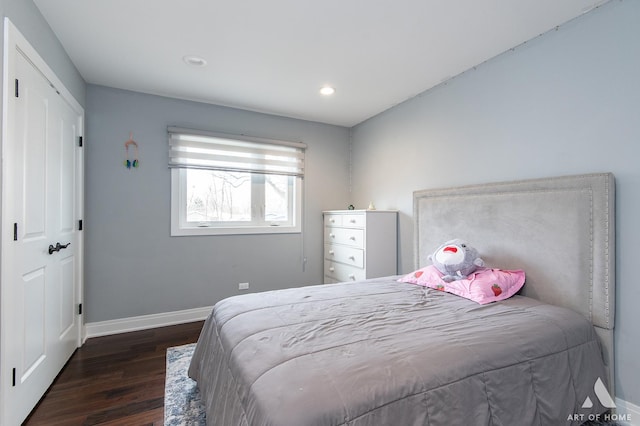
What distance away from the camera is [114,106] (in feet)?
9.87

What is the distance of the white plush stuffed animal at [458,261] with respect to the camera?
7.30 ft

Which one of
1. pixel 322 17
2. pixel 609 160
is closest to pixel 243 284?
pixel 322 17

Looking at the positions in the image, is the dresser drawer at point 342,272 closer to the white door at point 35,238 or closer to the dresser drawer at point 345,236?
the dresser drawer at point 345,236

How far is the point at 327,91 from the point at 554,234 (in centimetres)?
229

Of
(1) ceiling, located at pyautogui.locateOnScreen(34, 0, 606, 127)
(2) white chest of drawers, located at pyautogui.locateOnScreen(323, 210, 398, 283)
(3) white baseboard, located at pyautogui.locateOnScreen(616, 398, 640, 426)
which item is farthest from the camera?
(2) white chest of drawers, located at pyautogui.locateOnScreen(323, 210, 398, 283)

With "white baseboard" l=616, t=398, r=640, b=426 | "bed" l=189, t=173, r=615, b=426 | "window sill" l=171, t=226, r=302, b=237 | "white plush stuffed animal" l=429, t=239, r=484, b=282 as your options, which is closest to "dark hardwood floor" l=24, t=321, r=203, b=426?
"bed" l=189, t=173, r=615, b=426

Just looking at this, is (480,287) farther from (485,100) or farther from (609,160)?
(485,100)

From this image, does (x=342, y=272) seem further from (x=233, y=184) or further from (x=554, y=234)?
(x=554, y=234)

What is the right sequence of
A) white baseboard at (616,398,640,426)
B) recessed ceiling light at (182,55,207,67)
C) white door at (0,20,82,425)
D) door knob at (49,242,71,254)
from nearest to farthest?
1. white door at (0,20,82,425)
2. white baseboard at (616,398,640,426)
3. door knob at (49,242,71,254)
4. recessed ceiling light at (182,55,207,67)

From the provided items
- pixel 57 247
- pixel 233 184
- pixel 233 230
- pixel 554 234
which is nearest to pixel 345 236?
pixel 233 230

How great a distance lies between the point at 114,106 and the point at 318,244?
2.72m

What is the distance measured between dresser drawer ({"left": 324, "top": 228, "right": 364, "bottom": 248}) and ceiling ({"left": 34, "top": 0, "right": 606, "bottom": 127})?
149 cm

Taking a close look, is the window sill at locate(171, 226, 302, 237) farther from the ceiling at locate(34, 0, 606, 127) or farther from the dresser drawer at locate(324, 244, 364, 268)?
the ceiling at locate(34, 0, 606, 127)

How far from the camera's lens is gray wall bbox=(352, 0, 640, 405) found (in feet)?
5.61
